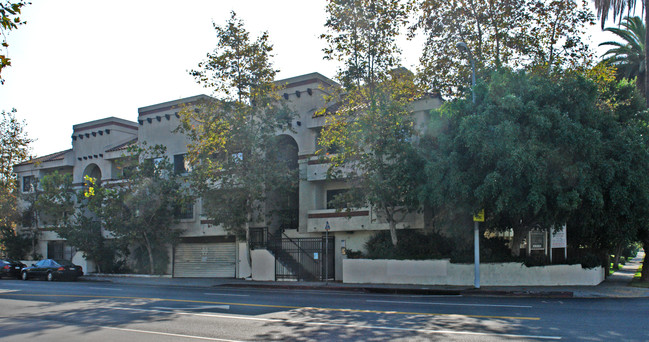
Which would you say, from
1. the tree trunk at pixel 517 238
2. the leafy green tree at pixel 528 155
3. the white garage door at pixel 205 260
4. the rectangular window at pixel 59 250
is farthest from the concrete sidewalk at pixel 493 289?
the rectangular window at pixel 59 250

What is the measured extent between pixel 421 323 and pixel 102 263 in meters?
30.2

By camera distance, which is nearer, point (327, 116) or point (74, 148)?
point (327, 116)

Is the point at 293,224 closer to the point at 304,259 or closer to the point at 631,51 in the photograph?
the point at 304,259

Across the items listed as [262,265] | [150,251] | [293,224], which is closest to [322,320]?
[262,265]

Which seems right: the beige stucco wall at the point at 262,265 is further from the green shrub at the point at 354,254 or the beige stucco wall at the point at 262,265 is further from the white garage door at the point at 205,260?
the green shrub at the point at 354,254

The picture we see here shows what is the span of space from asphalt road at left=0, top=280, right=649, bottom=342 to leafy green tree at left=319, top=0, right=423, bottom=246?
7.45m

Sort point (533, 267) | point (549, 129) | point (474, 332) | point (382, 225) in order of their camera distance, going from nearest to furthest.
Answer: point (474, 332)
point (549, 129)
point (533, 267)
point (382, 225)

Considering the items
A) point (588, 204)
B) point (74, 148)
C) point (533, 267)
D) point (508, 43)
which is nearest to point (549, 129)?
point (588, 204)

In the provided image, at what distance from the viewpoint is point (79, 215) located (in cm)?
3584

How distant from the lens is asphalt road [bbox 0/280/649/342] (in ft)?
33.2

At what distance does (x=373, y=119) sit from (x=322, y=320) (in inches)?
520

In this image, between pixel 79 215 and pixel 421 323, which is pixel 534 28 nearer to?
pixel 421 323

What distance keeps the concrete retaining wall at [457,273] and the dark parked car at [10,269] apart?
22704 millimetres

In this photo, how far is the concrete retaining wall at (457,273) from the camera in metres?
20.5
